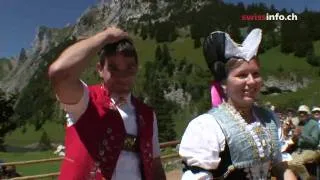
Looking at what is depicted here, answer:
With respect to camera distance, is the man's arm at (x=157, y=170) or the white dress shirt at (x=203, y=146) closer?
the white dress shirt at (x=203, y=146)

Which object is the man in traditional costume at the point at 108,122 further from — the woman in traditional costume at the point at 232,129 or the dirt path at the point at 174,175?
the dirt path at the point at 174,175

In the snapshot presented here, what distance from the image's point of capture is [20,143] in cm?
10075

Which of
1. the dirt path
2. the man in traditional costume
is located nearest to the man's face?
the man in traditional costume

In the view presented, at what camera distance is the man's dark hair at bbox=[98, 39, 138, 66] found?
258cm

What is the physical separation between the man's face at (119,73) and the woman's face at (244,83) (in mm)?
452

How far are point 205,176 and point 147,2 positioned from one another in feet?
562

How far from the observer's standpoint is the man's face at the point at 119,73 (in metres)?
2.59

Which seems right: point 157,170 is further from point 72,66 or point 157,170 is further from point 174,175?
point 174,175

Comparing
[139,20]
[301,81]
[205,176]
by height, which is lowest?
[301,81]

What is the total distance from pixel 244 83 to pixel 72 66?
2.52ft

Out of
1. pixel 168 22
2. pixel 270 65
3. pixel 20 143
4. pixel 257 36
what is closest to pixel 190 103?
pixel 270 65

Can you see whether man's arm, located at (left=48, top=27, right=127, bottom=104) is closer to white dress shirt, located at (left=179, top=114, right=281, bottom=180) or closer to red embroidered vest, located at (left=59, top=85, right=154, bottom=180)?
red embroidered vest, located at (left=59, top=85, right=154, bottom=180)

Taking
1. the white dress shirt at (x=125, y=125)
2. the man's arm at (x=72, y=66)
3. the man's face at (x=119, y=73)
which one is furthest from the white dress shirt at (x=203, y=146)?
the man's arm at (x=72, y=66)

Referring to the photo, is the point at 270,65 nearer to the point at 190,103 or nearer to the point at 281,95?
the point at 281,95
